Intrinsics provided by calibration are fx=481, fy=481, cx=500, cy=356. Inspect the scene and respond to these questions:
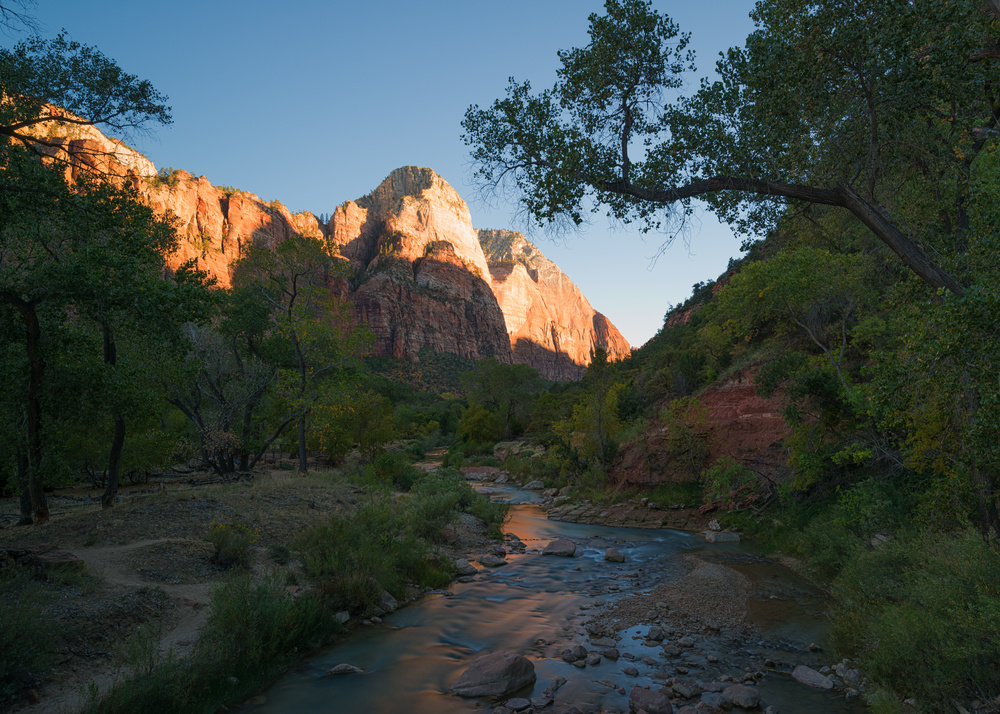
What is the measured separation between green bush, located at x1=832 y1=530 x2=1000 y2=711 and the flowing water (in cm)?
80

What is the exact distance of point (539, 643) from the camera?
8.64 meters

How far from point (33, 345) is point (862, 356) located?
74.8 feet

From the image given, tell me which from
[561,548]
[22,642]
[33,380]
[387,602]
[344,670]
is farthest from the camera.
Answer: [561,548]

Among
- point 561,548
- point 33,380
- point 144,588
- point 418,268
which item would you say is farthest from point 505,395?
point 418,268

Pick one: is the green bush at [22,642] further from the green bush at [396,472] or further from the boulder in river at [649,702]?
the green bush at [396,472]

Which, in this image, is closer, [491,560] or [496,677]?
[496,677]

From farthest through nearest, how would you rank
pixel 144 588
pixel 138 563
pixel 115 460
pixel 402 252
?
pixel 402 252
pixel 115 460
pixel 138 563
pixel 144 588

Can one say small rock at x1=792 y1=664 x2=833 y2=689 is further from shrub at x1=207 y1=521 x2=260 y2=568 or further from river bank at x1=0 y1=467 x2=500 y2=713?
shrub at x1=207 y1=521 x2=260 y2=568

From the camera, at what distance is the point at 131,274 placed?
9250 mm

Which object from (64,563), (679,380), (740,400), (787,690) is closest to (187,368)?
(64,563)

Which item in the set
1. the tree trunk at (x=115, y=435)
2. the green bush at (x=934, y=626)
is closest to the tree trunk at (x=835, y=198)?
the green bush at (x=934, y=626)

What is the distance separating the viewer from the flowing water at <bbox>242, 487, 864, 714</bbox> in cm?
666

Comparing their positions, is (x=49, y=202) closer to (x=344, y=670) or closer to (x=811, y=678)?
(x=344, y=670)

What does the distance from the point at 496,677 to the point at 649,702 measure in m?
2.14
